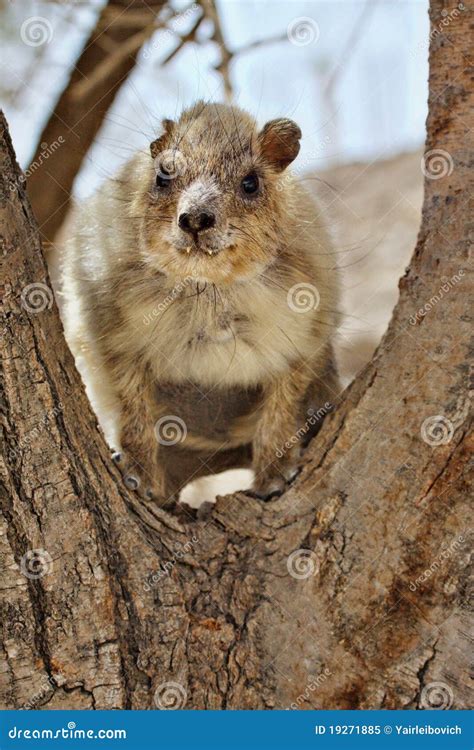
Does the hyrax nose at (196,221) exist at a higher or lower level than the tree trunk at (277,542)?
higher

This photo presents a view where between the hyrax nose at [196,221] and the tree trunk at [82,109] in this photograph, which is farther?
the tree trunk at [82,109]

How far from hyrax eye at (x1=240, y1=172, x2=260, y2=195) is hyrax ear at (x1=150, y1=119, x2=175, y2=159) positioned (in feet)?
1.46

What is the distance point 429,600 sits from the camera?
3174 mm

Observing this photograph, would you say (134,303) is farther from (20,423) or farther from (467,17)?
(467,17)

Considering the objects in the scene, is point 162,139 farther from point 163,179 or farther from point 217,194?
point 217,194

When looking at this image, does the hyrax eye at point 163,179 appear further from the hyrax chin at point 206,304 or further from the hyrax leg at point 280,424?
the hyrax leg at point 280,424

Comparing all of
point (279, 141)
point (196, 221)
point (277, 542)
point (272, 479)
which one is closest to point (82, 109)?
point (279, 141)

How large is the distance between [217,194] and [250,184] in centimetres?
32

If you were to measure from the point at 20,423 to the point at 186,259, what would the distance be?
3.44ft

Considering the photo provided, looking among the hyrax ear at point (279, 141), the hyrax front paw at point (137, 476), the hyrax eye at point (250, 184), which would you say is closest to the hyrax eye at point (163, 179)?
the hyrax eye at point (250, 184)

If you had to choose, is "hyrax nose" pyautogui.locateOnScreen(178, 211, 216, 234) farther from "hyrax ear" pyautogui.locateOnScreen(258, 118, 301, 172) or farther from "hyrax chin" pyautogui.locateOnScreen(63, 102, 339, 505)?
"hyrax ear" pyautogui.locateOnScreen(258, 118, 301, 172)

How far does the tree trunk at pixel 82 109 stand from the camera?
4469 millimetres

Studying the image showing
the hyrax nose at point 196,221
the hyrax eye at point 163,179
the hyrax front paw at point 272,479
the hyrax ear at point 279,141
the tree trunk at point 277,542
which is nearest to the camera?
the tree trunk at point 277,542

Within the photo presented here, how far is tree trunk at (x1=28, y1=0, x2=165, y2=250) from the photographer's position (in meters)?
4.47
